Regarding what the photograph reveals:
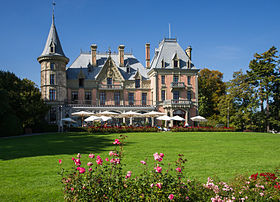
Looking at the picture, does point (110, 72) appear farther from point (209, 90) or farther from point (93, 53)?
point (209, 90)

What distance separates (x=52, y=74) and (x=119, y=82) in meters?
11.4

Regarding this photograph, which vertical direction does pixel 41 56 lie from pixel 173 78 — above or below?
above

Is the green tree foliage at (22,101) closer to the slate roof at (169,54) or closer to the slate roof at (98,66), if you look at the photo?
the slate roof at (98,66)

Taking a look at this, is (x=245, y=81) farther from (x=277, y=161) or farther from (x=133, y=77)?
(x=277, y=161)

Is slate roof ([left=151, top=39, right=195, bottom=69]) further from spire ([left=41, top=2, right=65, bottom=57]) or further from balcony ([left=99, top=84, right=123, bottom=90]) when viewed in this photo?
spire ([left=41, top=2, right=65, bottom=57])

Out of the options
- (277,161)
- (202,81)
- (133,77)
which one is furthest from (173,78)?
(277,161)

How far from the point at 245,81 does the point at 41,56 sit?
34175mm

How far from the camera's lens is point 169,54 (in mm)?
46250

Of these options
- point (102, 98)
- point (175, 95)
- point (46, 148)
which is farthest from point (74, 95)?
point (46, 148)

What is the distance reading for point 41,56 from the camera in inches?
1533

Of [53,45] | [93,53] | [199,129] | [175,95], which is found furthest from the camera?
[93,53]

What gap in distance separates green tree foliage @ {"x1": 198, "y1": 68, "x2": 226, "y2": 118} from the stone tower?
27.5 m

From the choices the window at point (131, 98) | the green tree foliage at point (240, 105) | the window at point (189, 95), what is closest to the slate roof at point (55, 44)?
the window at point (131, 98)

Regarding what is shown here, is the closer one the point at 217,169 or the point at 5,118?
the point at 217,169
